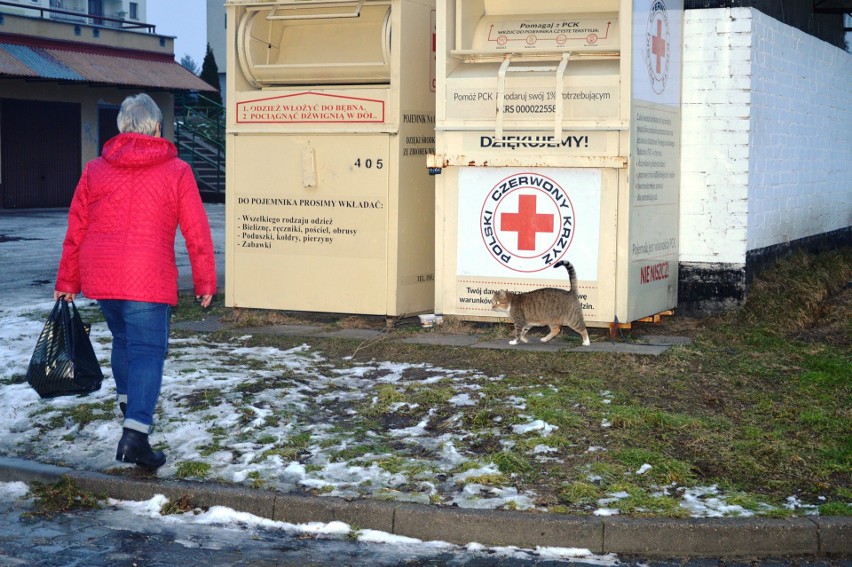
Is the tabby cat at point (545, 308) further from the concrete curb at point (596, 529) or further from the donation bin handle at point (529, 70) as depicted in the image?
the concrete curb at point (596, 529)

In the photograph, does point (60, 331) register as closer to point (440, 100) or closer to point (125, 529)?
point (125, 529)

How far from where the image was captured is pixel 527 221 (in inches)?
399

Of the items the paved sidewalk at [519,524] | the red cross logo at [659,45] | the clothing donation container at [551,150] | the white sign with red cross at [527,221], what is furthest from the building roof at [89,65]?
the paved sidewalk at [519,524]

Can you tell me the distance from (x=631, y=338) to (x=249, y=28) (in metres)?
4.43

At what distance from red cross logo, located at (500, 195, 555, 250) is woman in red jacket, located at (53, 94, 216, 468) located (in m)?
4.15

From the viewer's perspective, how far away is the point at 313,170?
10727 millimetres

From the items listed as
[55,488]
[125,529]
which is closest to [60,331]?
[55,488]

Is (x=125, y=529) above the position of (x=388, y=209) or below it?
below

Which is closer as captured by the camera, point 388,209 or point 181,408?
Result: point 181,408

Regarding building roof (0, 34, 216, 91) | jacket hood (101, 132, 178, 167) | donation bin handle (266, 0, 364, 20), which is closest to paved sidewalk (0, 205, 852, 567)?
jacket hood (101, 132, 178, 167)

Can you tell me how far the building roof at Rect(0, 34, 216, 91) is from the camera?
30844 millimetres

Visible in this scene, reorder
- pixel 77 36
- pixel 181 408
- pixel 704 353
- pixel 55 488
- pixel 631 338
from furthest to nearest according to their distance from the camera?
pixel 77 36 < pixel 631 338 < pixel 704 353 < pixel 181 408 < pixel 55 488

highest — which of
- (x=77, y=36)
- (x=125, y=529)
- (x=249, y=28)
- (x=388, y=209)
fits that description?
(x=77, y=36)

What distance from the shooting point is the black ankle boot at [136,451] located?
247 inches
